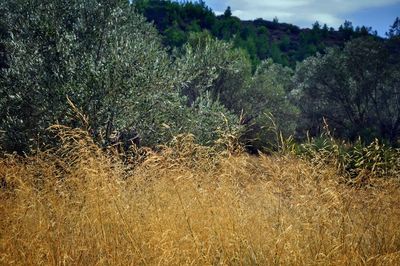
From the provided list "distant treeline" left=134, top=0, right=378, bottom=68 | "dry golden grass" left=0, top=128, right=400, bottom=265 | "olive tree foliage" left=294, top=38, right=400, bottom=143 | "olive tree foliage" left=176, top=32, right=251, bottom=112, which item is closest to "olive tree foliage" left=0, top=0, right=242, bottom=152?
"olive tree foliage" left=176, top=32, right=251, bottom=112

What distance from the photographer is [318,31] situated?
8300cm

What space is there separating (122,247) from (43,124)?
670 centimetres

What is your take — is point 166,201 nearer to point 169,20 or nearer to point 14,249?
point 14,249

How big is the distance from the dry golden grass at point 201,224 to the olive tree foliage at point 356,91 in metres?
21.3

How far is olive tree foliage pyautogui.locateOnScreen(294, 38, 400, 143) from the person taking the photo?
25.0 meters

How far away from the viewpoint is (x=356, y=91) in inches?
1025

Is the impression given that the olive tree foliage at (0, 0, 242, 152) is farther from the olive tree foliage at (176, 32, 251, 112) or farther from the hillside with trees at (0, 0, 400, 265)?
the olive tree foliage at (176, 32, 251, 112)

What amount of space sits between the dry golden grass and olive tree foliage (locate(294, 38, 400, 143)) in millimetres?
21317

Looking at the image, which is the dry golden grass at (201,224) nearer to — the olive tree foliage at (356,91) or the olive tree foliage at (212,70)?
the olive tree foliage at (212,70)

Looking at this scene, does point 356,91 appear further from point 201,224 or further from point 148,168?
point 201,224

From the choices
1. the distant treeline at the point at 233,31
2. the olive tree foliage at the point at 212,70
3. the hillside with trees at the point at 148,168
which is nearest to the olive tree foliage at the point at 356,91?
the hillside with trees at the point at 148,168

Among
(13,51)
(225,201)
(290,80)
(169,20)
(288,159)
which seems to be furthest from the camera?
(169,20)

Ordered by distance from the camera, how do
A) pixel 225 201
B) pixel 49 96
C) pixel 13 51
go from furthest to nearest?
pixel 13 51, pixel 49 96, pixel 225 201

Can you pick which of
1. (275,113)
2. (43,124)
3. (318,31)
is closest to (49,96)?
(43,124)
